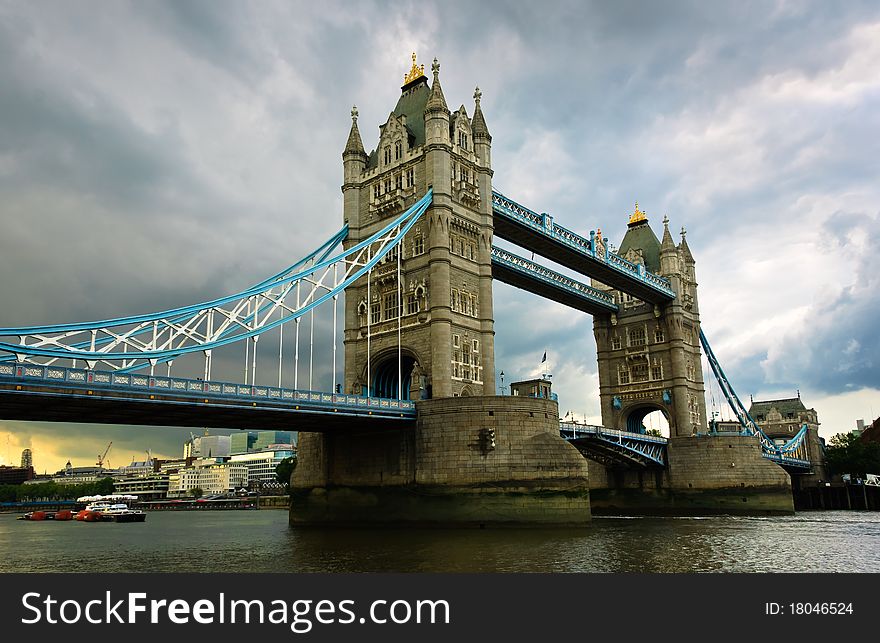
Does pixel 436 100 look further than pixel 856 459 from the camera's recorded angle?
No

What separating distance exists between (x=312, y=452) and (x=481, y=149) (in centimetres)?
2495

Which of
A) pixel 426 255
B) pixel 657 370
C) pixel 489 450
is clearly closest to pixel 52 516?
pixel 426 255

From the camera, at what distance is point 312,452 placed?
4962 cm

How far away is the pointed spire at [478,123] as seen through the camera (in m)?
55.8

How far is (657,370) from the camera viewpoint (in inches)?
3073

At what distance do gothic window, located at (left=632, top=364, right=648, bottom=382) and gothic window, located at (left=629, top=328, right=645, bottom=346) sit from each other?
2.37 metres

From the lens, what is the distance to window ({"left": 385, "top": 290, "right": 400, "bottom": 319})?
2037 inches

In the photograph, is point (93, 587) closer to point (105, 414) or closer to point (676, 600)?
point (676, 600)

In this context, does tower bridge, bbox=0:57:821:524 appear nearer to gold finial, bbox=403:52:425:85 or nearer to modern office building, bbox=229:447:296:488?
gold finial, bbox=403:52:425:85

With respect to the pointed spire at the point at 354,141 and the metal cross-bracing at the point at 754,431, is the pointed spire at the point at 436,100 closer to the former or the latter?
the pointed spire at the point at 354,141

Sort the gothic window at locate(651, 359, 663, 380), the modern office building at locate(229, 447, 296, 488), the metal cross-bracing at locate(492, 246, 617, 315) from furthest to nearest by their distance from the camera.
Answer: the modern office building at locate(229, 447, 296, 488), the gothic window at locate(651, 359, 663, 380), the metal cross-bracing at locate(492, 246, 617, 315)

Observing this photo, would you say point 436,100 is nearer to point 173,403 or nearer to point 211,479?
point 173,403

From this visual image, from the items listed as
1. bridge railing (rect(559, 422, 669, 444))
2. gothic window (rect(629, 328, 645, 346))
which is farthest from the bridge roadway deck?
gothic window (rect(629, 328, 645, 346))

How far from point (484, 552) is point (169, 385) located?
51.6 feet
